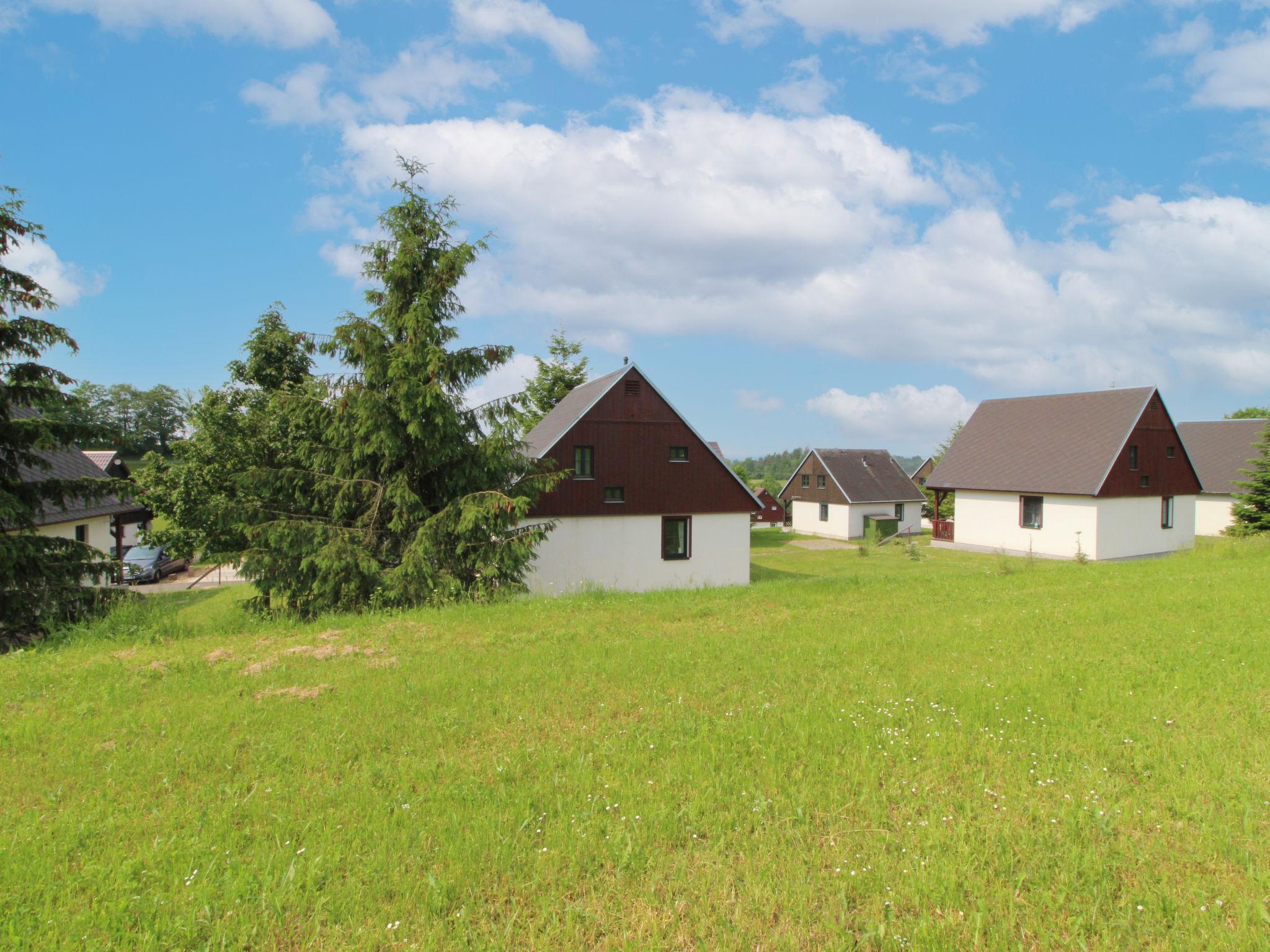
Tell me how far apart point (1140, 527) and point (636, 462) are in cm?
2458

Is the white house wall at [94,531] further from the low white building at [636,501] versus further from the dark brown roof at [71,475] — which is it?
the low white building at [636,501]

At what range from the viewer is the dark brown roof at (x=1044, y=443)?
103 feet

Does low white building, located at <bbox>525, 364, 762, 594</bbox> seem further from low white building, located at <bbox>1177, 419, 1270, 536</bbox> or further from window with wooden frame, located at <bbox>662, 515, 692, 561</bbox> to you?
low white building, located at <bbox>1177, 419, 1270, 536</bbox>

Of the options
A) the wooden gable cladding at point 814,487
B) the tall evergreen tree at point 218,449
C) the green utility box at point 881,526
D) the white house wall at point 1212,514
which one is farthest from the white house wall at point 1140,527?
the tall evergreen tree at point 218,449

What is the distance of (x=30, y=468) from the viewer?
1123cm

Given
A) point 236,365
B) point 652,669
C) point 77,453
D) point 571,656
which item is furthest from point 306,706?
point 77,453

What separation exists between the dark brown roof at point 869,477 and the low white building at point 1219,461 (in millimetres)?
16217

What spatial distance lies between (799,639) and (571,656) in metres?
2.89

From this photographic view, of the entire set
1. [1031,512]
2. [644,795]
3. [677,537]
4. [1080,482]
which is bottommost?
[644,795]

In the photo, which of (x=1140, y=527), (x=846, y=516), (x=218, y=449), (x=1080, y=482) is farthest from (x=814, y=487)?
(x=218, y=449)

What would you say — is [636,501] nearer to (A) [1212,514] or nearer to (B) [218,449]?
(B) [218,449]

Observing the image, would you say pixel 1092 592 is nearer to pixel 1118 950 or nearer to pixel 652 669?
pixel 652 669

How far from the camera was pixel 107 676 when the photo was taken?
7.33 m

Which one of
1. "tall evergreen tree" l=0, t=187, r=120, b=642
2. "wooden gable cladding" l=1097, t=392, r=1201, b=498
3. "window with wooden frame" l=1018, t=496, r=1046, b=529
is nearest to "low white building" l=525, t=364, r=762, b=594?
"tall evergreen tree" l=0, t=187, r=120, b=642
